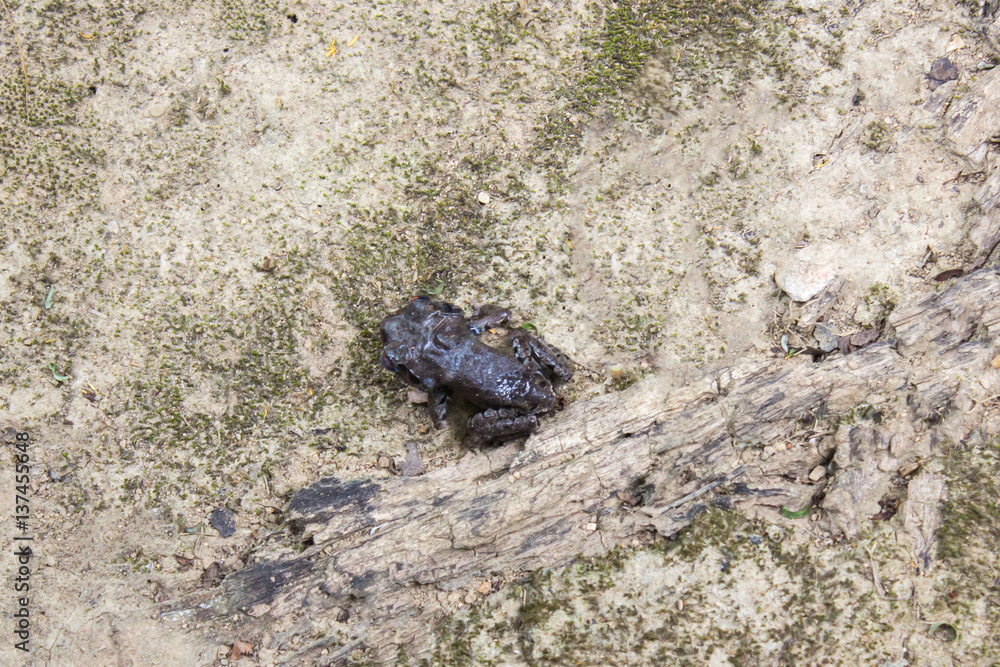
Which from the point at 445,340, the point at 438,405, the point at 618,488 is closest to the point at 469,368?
the point at 445,340

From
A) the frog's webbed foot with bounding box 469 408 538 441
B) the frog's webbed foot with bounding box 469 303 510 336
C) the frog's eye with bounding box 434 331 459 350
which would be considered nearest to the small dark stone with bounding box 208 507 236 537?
the frog's webbed foot with bounding box 469 408 538 441

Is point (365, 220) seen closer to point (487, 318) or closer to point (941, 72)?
point (487, 318)

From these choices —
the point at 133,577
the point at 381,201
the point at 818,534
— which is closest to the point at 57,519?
the point at 133,577

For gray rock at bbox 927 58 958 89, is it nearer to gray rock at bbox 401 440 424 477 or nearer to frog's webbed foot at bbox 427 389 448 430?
frog's webbed foot at bbox 427 389 448 430

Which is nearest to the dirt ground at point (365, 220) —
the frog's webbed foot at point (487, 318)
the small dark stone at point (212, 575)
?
the small dark stone at point (212, 575)

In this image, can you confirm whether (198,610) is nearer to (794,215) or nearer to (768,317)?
(768,317)
